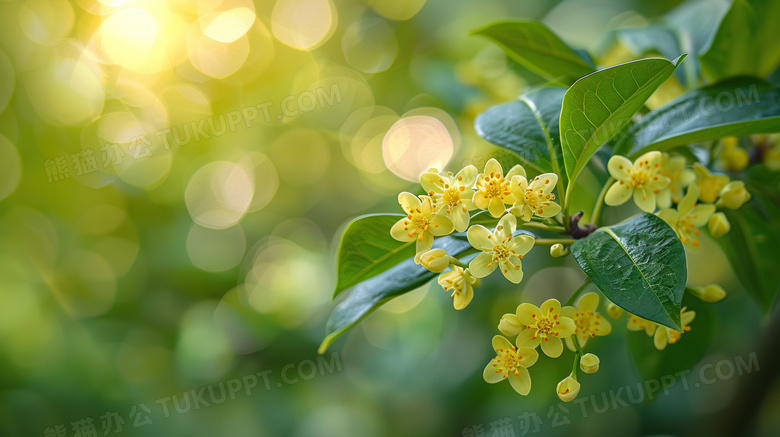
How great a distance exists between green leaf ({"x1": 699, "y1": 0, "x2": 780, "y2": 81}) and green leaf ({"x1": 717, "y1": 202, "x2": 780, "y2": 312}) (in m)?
0.24

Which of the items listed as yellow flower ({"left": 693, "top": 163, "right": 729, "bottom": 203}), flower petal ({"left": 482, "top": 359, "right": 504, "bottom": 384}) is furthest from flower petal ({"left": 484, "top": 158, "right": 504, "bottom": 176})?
yellow flower ({"left": 693, "top": 163, "right": 729, "bottom": 203})

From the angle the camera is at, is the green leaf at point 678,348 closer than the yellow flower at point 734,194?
No

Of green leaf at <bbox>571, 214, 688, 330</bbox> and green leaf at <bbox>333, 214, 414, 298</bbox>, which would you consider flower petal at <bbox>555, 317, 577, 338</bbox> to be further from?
green leaf at <bbox>333, 214, 414, 298</bbox>

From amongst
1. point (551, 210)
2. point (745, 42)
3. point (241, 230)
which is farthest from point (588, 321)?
point (241, 230)

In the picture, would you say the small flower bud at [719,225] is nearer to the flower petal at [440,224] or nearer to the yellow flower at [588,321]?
the yellow flower at [588,321]

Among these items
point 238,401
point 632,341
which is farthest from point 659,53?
point 238,401

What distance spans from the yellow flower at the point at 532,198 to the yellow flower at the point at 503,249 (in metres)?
→ 0.01

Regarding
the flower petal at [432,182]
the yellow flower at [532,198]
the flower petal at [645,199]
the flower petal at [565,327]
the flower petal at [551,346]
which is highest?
the flower petal at [432,182]

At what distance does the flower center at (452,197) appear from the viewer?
569 millimetres

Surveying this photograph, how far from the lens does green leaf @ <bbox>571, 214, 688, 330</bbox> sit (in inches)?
18.1

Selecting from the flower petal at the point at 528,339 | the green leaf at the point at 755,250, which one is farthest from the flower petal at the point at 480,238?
the green leaf at the point at 755,250

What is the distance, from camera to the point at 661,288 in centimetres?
47

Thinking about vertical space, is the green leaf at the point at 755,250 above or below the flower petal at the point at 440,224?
below

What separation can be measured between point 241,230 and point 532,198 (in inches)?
64.2
